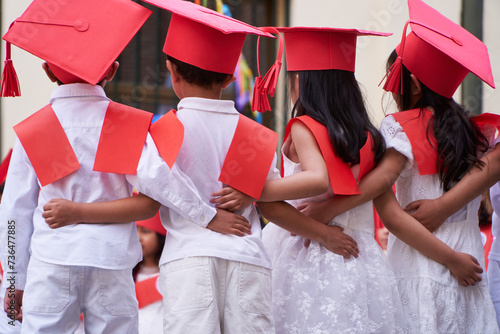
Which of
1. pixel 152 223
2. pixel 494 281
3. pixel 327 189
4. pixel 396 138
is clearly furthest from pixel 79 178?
pixel 494 281

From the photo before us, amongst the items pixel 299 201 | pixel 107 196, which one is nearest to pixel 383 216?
pixel 299 201

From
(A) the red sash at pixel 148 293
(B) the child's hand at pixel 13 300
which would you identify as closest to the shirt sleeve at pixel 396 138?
(B) the child's hand at pixel 13 300

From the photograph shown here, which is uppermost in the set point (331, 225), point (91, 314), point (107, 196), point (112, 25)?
point (112, 25)

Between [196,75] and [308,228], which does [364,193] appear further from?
[196,75]

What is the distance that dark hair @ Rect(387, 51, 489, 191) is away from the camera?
2277 mm

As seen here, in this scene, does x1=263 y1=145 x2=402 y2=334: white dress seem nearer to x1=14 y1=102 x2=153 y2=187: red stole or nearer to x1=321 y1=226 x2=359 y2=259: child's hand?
x1=321 y1=226 x2=359 y2=259: child's hand

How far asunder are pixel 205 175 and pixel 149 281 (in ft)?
4.34

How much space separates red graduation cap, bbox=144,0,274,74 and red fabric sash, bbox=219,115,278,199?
0.21 m

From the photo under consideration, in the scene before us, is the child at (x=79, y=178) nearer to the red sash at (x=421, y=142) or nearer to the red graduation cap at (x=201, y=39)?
the red graduation cap at (x=201, y=39)

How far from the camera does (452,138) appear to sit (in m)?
2.29

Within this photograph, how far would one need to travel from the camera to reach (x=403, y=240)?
2.26m

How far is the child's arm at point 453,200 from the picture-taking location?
7.42 feet

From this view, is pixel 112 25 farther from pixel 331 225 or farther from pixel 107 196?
pixel 331 225

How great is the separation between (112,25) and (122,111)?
0.27 m
